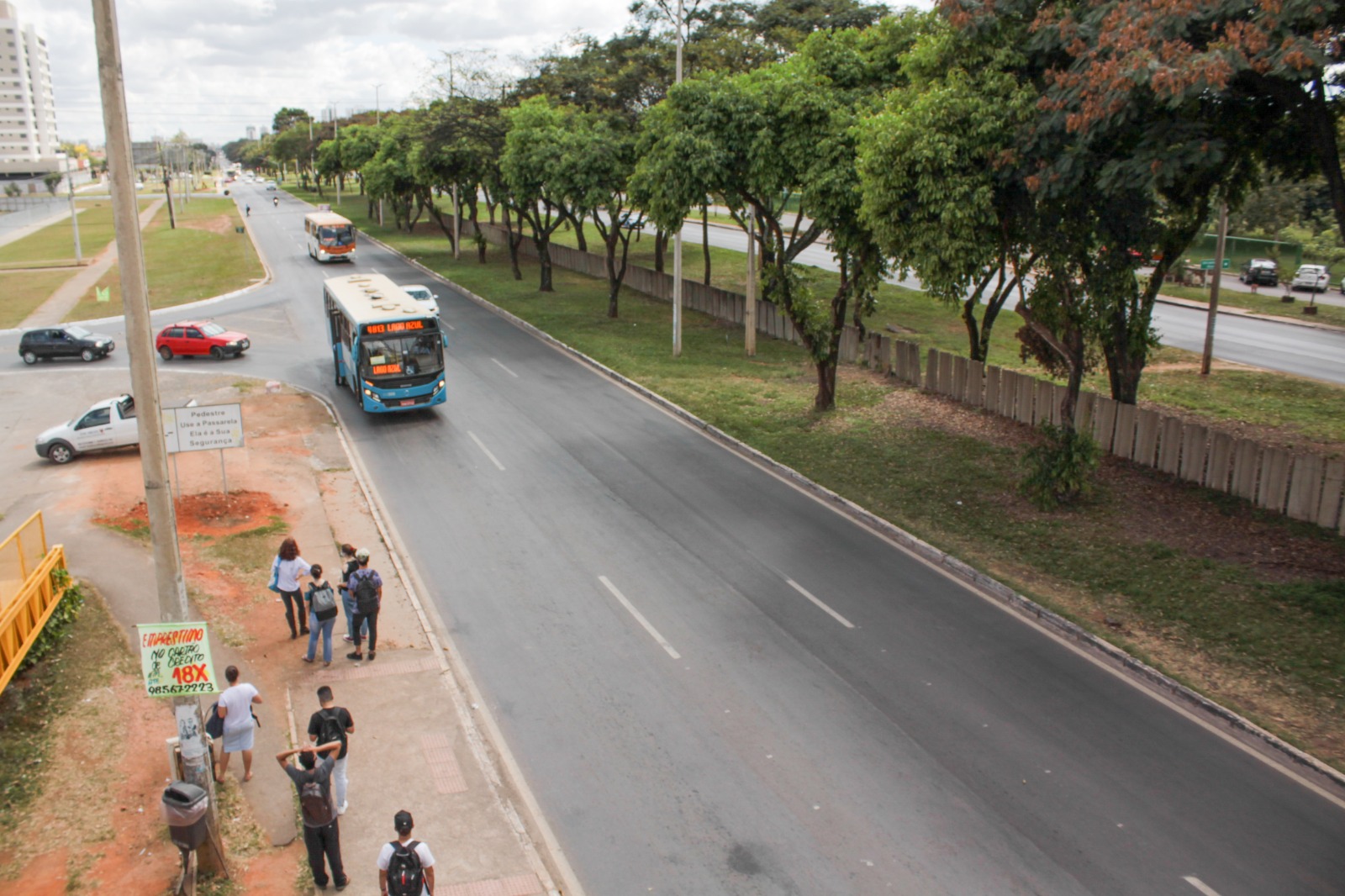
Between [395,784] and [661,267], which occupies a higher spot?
[661,267]

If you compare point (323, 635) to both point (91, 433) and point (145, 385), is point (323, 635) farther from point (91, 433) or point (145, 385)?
point (91, 433)

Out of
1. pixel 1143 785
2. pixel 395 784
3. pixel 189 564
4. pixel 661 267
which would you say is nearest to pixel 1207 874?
pixel 1143 785

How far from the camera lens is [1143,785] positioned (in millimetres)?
11062

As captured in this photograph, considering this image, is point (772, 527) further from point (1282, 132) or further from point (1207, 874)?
point (1282, 132)

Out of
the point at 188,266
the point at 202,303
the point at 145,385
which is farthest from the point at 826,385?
the point at 188,266

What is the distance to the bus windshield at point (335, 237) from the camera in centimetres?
5803

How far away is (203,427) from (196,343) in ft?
57.5

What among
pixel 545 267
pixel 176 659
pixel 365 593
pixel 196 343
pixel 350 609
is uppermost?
pixel 545 267

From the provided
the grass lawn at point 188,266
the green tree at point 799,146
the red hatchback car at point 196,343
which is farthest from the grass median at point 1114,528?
the grass lawn at point 188,266

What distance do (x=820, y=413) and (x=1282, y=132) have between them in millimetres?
12182

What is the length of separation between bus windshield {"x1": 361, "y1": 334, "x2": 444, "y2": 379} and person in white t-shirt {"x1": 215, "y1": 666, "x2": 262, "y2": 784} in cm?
1523

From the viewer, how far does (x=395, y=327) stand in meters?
25.3

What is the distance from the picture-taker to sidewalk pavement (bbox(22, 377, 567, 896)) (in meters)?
10.1

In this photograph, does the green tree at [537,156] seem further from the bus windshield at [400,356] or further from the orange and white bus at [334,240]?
the orange and white bus at [334,240]
